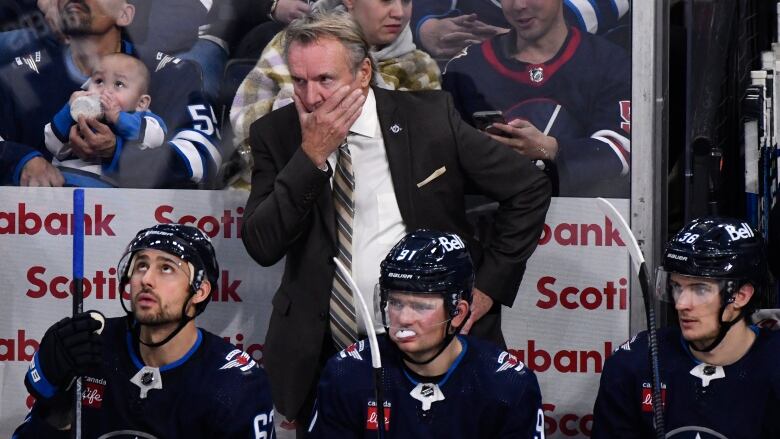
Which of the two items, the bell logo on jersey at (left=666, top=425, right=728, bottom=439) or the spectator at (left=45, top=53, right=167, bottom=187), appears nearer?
the bell logo on jersey at (left=666, top=425, right=728, bottom=439)

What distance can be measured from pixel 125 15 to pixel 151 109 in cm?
36

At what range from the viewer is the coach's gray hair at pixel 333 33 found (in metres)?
4.48

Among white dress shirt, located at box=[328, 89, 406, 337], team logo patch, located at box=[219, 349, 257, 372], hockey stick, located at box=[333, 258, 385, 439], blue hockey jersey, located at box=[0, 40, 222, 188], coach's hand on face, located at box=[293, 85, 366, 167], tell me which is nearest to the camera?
hockey stick, located at box=[333, 258, 385, 439]

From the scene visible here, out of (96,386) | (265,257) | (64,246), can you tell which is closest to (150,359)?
(96,386)

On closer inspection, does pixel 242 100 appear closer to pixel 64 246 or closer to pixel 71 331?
pixel 64 246

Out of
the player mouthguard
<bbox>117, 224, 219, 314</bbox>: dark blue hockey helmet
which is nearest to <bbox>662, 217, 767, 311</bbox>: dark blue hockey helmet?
the player mouthguard

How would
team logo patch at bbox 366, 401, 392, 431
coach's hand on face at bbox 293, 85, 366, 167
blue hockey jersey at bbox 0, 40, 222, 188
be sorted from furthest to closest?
blue hockey jersey at bbox 0, 40, 222, 188
coach's hand on face at bbox 293, 85, 366, 167
team logo patch at bbox 366, 401, 392, 431

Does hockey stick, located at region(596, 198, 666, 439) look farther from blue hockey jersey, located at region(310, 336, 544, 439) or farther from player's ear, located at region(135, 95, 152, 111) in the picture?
player's ear, located at region(135, 95, 152, 111)

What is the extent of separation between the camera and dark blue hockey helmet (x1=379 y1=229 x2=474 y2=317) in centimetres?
396

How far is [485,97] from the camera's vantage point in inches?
201

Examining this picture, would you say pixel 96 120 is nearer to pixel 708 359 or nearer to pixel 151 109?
pixel 151 109

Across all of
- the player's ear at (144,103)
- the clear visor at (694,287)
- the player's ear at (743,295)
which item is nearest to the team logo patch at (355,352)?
the clear visor at (694,287)

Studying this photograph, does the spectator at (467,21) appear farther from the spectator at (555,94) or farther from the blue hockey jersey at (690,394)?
the blue hockey jersey at (690,394)

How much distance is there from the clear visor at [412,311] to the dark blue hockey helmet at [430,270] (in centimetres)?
1
